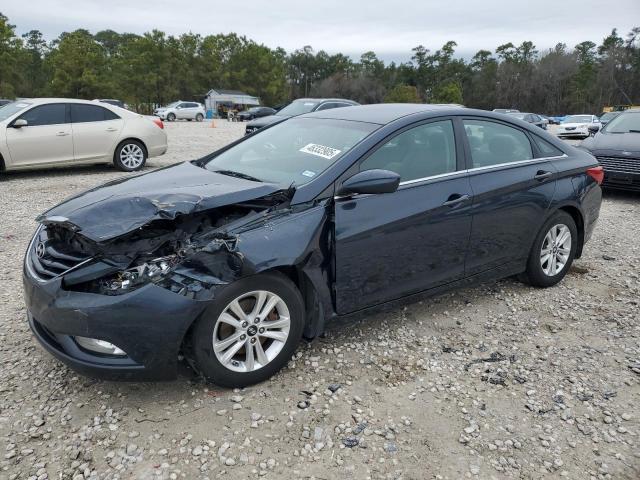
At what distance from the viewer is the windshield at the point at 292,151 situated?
3418 mm

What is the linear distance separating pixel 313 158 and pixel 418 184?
749mm

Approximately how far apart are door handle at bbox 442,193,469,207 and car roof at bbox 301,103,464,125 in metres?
0.68

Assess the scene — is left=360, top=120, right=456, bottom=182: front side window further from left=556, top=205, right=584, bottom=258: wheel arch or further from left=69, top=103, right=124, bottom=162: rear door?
left=69, top=103, right=124, bottom=162: rear door

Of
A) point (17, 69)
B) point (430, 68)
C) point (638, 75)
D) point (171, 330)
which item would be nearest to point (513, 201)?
point (171, 330)

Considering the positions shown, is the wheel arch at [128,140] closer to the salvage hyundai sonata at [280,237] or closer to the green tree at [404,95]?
the salvage hyundai sonata at [280,237]

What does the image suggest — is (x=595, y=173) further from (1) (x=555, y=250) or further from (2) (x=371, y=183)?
(2) (x=371, y=183)

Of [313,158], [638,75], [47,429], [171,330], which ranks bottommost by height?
[47,429]

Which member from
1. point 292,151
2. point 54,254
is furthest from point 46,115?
point 54,254

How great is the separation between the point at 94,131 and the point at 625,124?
10160 millimetres

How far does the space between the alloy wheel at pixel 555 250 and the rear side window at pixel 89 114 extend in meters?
8.60

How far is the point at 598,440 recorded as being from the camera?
105 inches

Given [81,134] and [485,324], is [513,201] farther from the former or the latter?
[81,134]

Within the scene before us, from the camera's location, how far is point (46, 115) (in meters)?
9.33

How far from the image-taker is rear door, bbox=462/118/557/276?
3.87 metres
